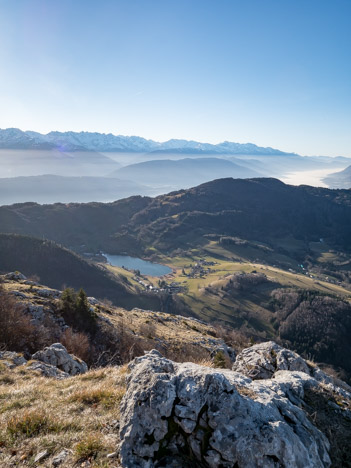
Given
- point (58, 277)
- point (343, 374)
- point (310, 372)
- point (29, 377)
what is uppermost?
point (310, 372)

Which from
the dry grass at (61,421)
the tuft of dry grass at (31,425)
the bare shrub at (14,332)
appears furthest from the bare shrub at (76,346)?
the tuft of dry grass at (31,425)

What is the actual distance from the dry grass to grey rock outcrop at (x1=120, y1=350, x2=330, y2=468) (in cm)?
92

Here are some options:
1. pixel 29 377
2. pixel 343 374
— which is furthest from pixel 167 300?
pixel 29 377

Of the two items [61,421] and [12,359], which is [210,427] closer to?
[61,421]

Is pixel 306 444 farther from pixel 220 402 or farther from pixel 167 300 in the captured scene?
pixel 167 300

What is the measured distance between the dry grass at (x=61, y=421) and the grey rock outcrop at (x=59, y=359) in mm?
8038

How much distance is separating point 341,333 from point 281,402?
20086 cm

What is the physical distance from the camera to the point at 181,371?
27.3 ft

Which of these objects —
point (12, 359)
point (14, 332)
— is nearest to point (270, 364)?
point (12, 359)

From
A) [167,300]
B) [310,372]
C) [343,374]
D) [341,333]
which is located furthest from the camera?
[167,300]

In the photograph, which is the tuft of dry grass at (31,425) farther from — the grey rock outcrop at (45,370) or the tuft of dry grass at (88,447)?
the grey rock outcrop at (45,370)

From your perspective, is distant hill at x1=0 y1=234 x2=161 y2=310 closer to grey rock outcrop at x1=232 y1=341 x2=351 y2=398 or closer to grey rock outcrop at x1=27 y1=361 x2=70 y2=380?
grey rock outcrop at x1=27 y1=361 x2=70 y2=380

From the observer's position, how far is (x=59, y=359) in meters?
20.3

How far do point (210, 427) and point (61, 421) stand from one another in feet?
16.5
